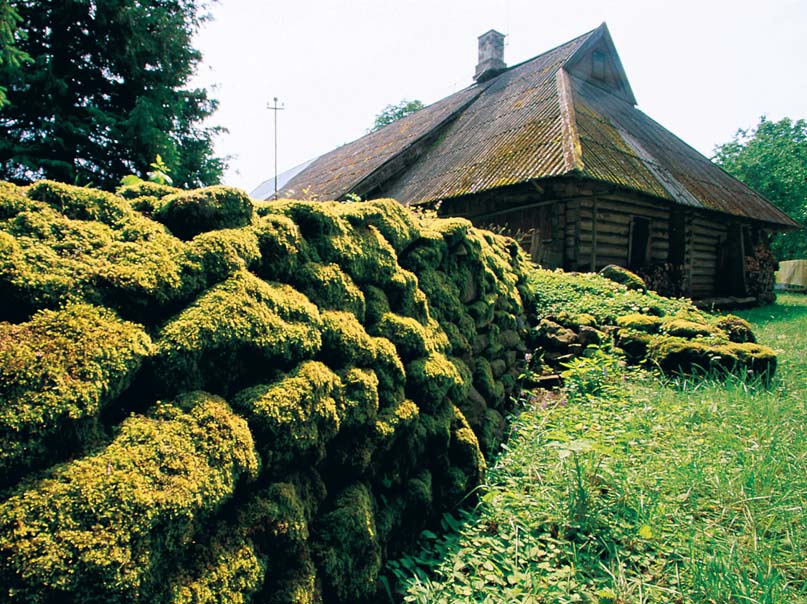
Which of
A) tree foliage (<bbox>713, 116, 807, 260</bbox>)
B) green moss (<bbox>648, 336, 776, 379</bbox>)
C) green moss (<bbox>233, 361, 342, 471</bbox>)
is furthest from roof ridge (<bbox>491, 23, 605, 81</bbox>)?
tree foliage (<bbox>713, 116, 807, 260</bbox>)

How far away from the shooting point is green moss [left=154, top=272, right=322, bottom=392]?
1518 millimetres

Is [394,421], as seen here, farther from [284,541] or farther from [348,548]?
[284,541]

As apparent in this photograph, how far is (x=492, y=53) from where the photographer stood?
17.1 meters

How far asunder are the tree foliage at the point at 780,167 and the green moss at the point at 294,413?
135ft

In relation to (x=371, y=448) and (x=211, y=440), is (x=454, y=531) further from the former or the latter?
(x=211, y=440)

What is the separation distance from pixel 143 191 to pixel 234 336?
85 centimetres

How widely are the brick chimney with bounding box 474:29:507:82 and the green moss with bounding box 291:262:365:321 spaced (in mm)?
17500

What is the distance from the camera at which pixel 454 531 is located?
243cm

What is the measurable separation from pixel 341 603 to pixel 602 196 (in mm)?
9571

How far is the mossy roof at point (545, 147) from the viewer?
9617 mm

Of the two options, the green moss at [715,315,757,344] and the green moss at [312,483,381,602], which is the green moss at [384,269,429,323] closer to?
the green moss at [312,483,381,602]

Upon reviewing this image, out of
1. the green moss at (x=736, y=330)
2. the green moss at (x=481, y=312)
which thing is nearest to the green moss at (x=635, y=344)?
the green moss at (x=736, y=330)

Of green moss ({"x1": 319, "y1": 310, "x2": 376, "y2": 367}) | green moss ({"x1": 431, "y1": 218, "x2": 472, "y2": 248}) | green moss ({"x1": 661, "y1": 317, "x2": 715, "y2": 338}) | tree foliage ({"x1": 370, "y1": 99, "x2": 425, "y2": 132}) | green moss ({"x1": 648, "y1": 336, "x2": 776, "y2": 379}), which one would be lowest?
green moss ({"x1": 648, "y1": 336, "x2": 776, "y2": 379})

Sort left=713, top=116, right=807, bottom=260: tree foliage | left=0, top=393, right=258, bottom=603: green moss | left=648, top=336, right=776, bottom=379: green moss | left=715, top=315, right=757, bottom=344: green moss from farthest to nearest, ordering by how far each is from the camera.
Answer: left=713, top=116, right=807, bottom=260: tree foliage, left=715, top=315, right=757, bottom=344: green moss, left=648, top=336, right=776, bottom=379: green moss, left=0, top=393, right=258, bottom=603: green moss
